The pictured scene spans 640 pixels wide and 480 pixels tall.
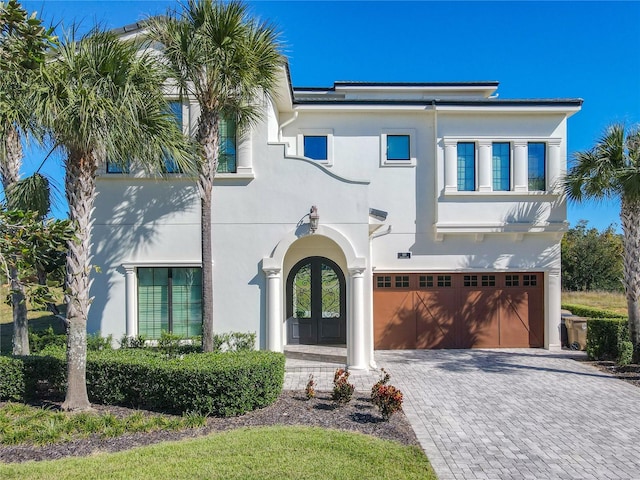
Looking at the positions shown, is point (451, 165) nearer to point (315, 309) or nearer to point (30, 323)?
point (315, 309)

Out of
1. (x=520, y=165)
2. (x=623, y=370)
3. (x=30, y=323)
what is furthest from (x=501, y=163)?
(x=30, y=323)

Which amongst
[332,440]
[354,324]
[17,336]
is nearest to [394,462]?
[332,440]

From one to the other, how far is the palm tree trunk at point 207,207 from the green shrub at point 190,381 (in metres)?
0.71

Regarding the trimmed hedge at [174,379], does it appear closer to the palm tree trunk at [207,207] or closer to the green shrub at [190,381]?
the green shrub at [190,381]

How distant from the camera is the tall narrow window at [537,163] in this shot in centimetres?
1308

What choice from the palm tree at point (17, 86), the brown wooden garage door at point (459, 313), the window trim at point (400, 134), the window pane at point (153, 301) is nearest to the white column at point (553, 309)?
the brown wooden garage door at point (459, 313)

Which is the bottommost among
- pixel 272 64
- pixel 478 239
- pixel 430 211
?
pixel 478 239

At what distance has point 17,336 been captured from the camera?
906 cm

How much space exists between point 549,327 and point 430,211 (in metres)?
5.45

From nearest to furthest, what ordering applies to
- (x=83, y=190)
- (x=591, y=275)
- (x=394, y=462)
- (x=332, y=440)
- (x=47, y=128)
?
(x=394, y=462) → (x=332, y=440) → (x=47, y=128) → (x=83, y=190) → (x=591, y=275)

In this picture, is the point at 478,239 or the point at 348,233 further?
the point at 478,239

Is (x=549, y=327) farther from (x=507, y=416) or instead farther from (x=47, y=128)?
(x=47, y=128)

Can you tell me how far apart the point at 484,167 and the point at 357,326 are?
6909 millimetres

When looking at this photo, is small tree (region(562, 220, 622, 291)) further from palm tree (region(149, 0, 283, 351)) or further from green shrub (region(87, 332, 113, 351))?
green shrub (region(87, 332, 113, 351))
